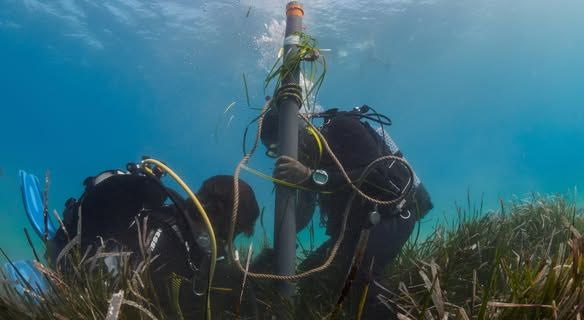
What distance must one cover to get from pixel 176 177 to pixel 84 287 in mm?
1119

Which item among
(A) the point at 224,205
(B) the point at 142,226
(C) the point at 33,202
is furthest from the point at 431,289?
(C) the point at 33,202

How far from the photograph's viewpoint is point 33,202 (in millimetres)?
4340

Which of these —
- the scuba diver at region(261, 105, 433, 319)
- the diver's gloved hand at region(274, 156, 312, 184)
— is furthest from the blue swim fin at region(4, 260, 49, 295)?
the scuba diver at region(261, 105, 433, 319)

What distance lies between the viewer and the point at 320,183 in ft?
9.51

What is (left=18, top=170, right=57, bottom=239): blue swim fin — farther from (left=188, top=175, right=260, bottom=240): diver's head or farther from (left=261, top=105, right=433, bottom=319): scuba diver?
(left=261, top=105, right=433, bottom=319): scuba diver

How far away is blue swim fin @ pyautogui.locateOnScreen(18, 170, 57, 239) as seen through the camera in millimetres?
4168

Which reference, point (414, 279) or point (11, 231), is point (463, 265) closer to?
point (414, 279)

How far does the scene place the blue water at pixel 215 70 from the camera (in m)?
27.2

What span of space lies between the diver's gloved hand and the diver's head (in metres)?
0.65

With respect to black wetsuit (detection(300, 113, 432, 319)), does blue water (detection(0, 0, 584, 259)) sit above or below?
above

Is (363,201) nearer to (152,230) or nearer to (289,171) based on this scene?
(289,171)

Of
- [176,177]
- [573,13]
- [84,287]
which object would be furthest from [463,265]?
[573,13]

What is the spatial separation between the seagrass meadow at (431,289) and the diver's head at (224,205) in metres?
0.66

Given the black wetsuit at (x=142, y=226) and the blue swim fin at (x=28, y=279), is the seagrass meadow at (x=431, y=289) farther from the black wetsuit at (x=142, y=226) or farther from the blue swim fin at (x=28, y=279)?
the black wetsuit at (x=142, y=226)
